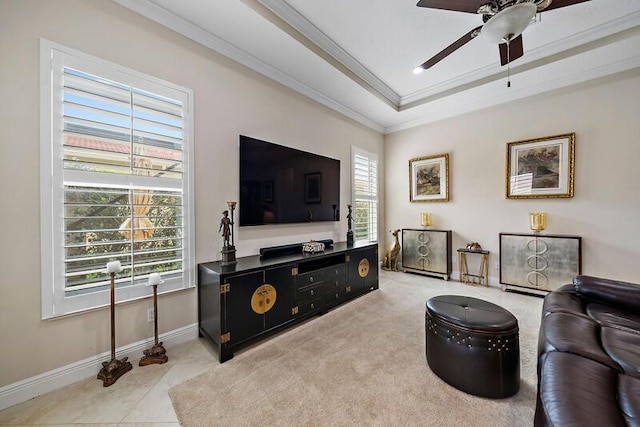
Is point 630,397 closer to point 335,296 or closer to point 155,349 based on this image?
point 335,296

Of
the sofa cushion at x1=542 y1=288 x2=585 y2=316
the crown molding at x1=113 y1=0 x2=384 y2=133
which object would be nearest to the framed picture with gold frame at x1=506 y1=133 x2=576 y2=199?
the sofa cushion at x1=542 y1=288 x2=585 y2=316

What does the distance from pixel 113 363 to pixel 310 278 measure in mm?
1779

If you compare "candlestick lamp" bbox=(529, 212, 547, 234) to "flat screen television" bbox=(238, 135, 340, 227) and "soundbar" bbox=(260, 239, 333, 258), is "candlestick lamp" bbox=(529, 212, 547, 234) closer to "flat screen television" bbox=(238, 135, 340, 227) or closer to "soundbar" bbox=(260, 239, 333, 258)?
"flat screen television" bbox=(238, 135, 340, 227)

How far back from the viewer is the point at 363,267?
3588 millimetres

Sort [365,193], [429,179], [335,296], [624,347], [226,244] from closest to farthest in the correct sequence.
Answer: [624,347] → [226,244] → [335,296] → [429,179] → [365,193]

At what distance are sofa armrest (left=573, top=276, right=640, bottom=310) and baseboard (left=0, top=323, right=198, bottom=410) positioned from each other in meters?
3.48

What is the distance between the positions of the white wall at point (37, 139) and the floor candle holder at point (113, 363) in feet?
0.52

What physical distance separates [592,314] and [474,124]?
3552 millimetres

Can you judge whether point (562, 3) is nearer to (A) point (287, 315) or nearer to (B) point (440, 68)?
(B) point (440, 68)

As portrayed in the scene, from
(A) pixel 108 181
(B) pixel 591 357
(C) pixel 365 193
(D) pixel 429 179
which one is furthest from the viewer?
(C) pixel 365 193

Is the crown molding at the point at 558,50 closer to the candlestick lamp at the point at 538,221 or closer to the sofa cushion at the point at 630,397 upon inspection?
the candlestick lamp at the point at 538,221

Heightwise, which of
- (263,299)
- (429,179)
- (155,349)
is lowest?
(155,349)

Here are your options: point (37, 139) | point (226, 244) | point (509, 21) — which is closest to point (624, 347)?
point (509, 21)

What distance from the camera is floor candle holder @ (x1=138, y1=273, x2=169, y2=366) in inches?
79.0
